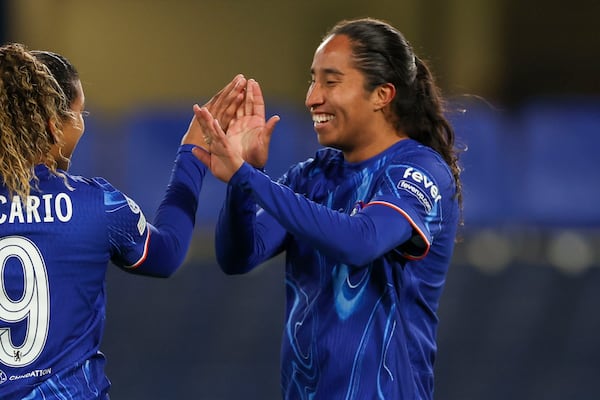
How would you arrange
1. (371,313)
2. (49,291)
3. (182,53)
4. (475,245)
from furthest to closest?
(182,53) → (475,245) → (371,313) → (49,291)

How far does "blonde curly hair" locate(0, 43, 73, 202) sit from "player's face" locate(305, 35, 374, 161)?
0.72 metres

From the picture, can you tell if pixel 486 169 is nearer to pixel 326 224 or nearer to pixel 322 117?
pixel 322 117

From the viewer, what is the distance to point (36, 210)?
8.35 feet

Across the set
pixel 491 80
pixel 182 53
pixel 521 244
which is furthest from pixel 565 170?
pixel 182 53

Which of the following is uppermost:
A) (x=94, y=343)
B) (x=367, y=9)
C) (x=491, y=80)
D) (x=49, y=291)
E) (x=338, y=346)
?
(x=49, y=291)

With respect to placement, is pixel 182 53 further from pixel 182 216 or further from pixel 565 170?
pixel 182 216

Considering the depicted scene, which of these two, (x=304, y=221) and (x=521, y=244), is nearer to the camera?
(x=304, y=221)

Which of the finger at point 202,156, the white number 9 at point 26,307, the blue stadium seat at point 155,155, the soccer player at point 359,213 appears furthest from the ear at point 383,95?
the blue stadium seat at point 155,155

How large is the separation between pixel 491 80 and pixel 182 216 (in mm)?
8572

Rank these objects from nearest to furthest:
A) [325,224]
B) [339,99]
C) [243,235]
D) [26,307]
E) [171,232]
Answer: [26,307] → [325,224] → [171,232] → [339,99] → [243,235]

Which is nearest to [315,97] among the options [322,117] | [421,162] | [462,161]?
[322,117]

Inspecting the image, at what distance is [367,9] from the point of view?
11.0 meters

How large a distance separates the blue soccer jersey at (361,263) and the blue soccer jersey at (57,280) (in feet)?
1.09

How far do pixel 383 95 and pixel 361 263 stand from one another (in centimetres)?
54
